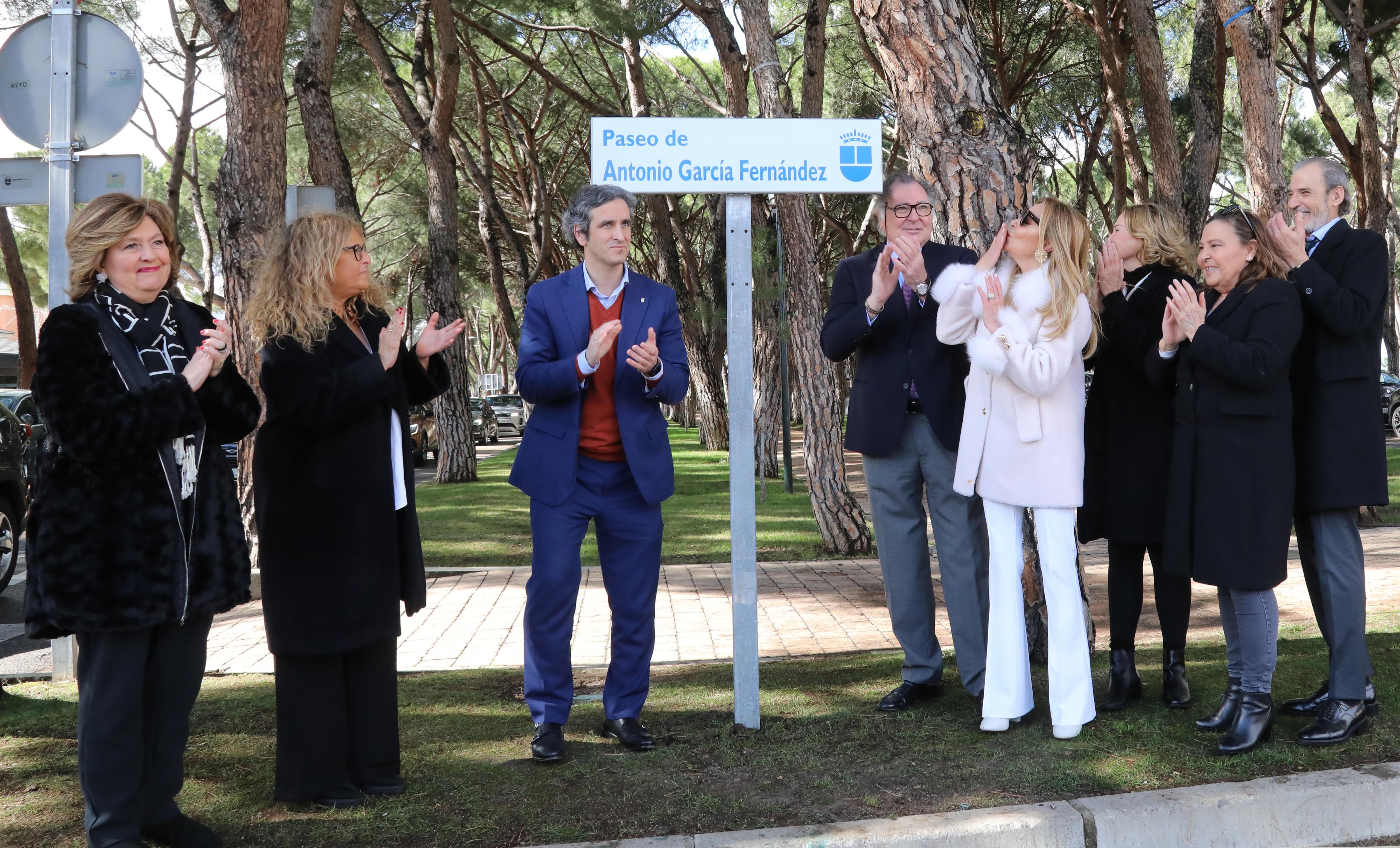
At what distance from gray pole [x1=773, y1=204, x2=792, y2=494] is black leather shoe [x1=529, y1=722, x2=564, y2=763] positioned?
23.1 ft

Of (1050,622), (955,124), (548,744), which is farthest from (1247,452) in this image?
(548,744)

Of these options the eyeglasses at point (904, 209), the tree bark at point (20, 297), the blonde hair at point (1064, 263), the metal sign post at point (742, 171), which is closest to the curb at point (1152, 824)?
the metal sign post at point (742, 171)

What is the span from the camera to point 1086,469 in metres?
4.72

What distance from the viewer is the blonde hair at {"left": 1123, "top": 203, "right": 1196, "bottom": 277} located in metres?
4.61

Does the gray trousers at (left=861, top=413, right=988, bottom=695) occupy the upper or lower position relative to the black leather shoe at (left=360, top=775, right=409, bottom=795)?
upper

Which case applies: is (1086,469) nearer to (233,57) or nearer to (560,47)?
(233,57)

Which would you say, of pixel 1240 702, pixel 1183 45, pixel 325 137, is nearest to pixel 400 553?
pixel 1240 702

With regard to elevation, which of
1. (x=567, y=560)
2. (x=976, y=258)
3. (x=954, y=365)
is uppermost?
(x=976, y=258)

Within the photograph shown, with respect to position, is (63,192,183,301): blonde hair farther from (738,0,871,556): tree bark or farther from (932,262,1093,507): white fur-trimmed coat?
(738,0,871,556): tree bark

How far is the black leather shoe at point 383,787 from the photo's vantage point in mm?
3854

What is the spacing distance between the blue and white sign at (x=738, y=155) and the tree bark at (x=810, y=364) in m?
5.34

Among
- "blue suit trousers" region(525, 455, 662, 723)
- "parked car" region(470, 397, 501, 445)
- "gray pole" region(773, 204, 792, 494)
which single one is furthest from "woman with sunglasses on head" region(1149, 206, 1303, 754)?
"parked car" region(470, 397, 501, 445)

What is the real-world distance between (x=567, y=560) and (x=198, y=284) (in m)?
31.3

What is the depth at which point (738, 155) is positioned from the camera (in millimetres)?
4367
